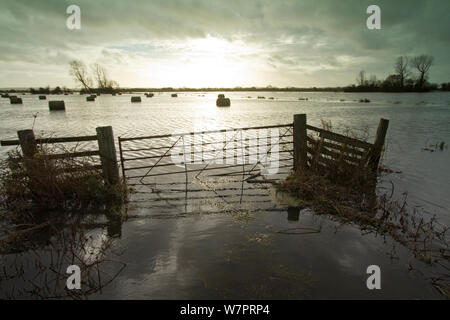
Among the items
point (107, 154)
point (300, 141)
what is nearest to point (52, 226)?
point (107, 154)

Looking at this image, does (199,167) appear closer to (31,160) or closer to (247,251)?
(31,160)

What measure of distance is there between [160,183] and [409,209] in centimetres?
708

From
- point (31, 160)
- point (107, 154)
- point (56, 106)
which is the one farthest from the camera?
point (56, 106)

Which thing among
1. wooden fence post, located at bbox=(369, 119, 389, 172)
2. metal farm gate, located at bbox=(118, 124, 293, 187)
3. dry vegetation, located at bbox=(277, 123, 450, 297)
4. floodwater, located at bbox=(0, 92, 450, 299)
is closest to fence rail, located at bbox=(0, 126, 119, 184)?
metal farm gate, located at bbox=(118, 124, 293, 187)

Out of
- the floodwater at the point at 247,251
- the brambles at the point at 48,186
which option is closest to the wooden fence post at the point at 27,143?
the brambles at the point at 48,186

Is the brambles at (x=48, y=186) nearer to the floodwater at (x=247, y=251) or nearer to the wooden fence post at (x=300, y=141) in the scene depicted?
the floodwater at (x=247, y=251)

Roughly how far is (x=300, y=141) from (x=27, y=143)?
25.4ft

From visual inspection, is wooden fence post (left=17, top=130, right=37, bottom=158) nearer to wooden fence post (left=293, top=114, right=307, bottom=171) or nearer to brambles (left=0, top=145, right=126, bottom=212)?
brambles (left=0, top=145, right=126, bottom=212)

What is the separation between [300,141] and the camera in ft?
25.1

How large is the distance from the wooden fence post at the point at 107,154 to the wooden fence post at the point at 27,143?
1574 mm

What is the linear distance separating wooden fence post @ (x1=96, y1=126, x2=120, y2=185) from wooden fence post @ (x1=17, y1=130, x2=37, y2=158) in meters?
1.57

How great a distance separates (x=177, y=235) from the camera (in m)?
4.68

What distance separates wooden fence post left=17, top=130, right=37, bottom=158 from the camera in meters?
6.14
